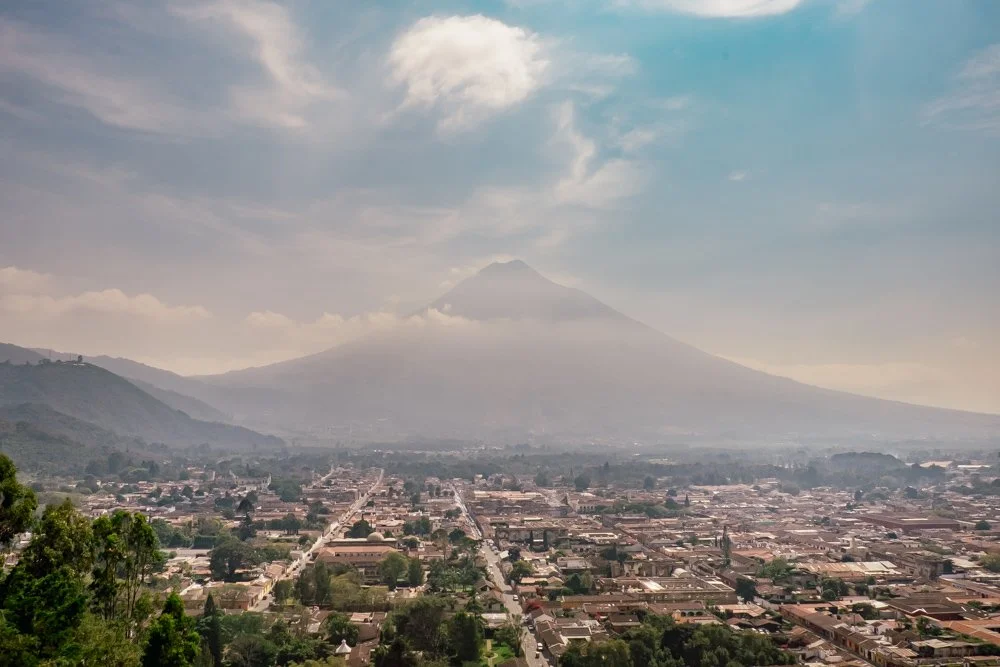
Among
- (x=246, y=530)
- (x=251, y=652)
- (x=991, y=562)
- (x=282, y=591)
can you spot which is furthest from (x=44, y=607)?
(x=991, y=562)

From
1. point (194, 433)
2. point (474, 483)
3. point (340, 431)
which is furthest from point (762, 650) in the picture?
point (340, 431)

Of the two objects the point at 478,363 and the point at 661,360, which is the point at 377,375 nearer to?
the point at 478,363

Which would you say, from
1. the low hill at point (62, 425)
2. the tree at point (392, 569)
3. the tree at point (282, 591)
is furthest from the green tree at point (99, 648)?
the low hill at point (62, 425)

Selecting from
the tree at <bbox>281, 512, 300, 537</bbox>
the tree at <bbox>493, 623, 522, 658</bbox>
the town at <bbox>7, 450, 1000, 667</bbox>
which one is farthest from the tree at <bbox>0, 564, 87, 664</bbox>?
the tree at <bbox>281, 512, 300, 537</bbox>

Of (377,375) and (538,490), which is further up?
(377,375)

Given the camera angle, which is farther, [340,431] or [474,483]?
[340,431]

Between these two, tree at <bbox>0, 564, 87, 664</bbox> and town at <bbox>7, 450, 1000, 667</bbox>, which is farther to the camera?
town at <bbox>7, 450, 1000, 667</bbox>

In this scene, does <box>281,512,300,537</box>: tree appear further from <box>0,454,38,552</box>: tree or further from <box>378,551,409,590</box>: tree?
<box>0,454,38,552</box>: tree
